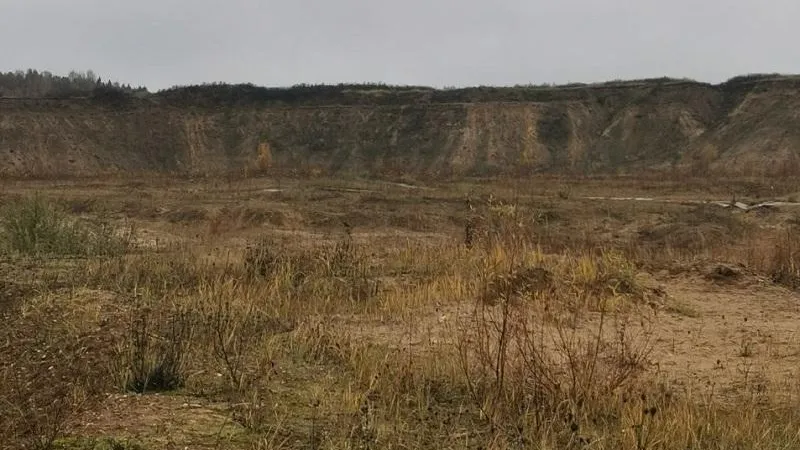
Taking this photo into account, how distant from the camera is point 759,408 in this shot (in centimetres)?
492

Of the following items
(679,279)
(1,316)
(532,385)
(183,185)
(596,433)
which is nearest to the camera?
(596,433)

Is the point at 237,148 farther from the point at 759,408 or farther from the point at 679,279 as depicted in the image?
the point at 759,408

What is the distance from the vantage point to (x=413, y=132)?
55875mm

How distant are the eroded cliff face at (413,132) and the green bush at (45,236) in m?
A: 35.0

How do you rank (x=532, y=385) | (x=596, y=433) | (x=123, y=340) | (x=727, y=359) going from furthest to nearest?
(x=727, y=359) < (x=123, y=340) < (x=532, y=385) < (x=596, y=433)

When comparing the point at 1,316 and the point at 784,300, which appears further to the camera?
the point at 784,300

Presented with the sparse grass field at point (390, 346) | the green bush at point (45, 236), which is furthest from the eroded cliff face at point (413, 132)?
the sparse grass field at point (390, 346)

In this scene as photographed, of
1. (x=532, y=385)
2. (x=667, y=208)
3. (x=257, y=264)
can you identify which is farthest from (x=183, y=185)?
(x=532, y=385)

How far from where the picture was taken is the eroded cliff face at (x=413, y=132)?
49.7 m

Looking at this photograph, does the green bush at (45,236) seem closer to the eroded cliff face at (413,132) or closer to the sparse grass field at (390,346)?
the sparse grass field at (390,346)

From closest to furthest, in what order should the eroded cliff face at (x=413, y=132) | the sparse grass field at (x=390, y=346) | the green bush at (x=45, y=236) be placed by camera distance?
the sparse grass field at (x=390, y=346) < the green bush at (x=45, y=236) < the eroded cliff face at (x=413, y=132)

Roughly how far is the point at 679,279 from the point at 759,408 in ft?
18.1

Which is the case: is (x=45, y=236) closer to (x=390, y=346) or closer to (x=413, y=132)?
(x=390, y=346)

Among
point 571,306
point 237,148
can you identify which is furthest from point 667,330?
point 237,148
